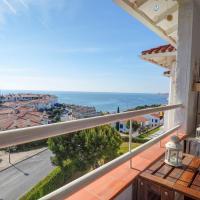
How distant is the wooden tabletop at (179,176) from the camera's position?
1.38 metres

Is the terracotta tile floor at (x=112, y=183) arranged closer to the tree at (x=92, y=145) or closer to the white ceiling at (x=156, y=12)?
the white ceiling at (x=156, y=12)

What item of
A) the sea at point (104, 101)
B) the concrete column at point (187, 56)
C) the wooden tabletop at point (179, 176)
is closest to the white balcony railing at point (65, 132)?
the wooden tabletop at point (179, 176)

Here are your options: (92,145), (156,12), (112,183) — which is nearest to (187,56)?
(156,12)

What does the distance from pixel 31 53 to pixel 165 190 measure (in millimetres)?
29027

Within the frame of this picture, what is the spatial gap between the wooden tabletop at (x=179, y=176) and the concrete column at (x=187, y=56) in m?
1.61

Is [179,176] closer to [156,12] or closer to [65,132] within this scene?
[65,132]

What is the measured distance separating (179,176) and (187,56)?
7.42ft

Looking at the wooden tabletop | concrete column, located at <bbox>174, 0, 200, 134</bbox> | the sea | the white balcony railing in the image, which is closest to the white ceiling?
concrete column, located at <bbox>174, 0, 200, 134</bbox>

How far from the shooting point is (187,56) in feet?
10.7

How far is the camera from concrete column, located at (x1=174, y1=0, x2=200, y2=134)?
3.20 meters

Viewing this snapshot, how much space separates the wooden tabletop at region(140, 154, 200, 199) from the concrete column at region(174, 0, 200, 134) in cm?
161

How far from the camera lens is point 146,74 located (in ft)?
140

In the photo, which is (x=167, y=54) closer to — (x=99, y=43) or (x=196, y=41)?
(x=196, y=41)

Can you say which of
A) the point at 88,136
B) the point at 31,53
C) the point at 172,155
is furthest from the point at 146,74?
the point at 172,155
